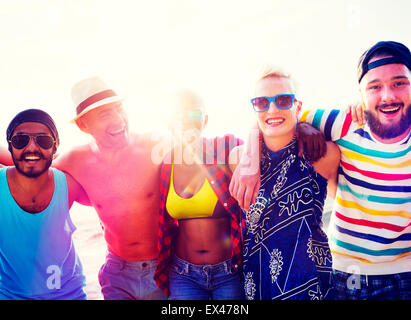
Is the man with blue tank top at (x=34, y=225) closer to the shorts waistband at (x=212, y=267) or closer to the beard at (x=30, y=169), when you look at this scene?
the beard at (x=30, y=169)

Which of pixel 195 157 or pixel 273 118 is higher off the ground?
pixel 273 118

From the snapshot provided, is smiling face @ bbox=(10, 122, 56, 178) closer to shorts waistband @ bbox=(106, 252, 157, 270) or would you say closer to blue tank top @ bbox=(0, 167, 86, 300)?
blue tank top @ bbox=(0, 167, 86, 300)

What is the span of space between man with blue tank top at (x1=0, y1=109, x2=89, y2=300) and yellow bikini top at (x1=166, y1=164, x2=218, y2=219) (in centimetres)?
102

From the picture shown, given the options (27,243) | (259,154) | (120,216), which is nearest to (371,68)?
(259,154)

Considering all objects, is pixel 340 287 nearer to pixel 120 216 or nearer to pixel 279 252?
pixel 279 252

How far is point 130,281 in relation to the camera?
307 centimetres

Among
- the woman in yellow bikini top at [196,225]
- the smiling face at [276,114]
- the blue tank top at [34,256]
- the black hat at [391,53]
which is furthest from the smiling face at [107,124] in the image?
the black hat at [391,53]

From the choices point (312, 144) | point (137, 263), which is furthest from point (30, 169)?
point (312, 144)

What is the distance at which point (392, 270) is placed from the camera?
241 centimetres

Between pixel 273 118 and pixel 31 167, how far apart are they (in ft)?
6.99

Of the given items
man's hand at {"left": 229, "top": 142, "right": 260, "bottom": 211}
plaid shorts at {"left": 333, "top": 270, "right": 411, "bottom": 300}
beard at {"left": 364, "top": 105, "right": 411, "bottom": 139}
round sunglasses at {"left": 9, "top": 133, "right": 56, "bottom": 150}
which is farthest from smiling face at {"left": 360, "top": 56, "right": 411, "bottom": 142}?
round sunglasses at {"left": 9, "top": 133, "right": 56, "bottom": 150}

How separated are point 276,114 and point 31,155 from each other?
Result: 2.11m
